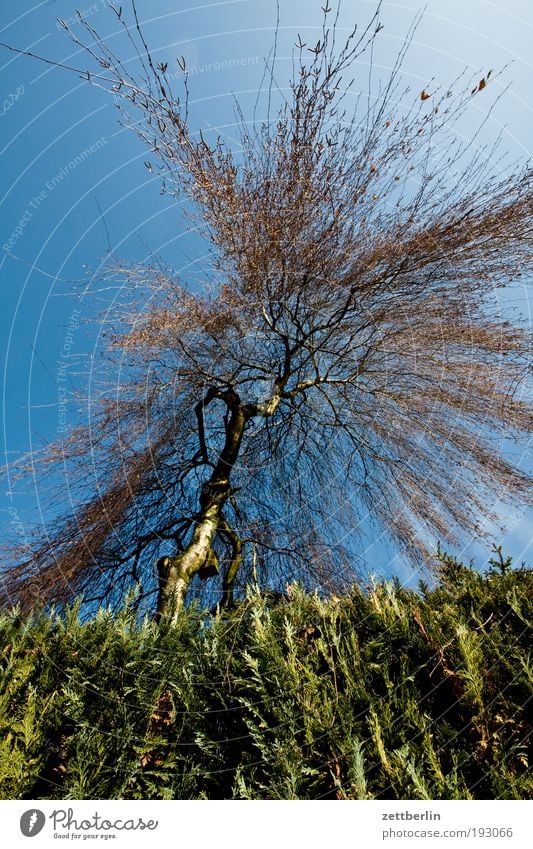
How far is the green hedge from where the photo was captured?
1.89 m

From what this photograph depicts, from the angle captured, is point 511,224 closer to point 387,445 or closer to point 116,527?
point 387,445

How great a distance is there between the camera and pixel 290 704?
213cm

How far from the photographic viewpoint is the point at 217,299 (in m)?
5.16
